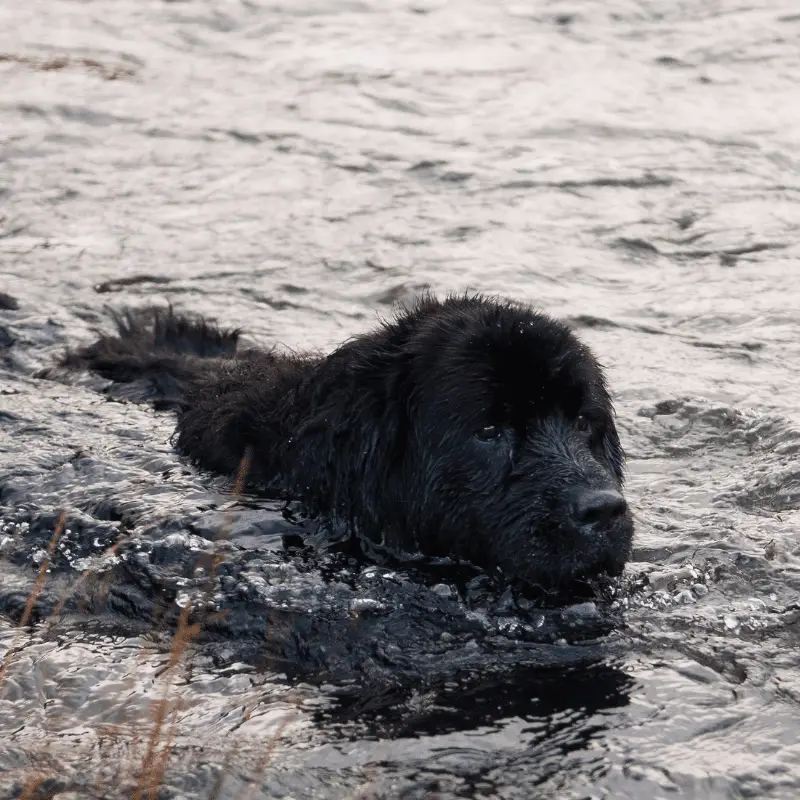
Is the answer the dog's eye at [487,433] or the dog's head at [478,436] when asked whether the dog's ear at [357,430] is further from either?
the dog's eye at [487,433]

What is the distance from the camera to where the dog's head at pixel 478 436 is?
5.14 m

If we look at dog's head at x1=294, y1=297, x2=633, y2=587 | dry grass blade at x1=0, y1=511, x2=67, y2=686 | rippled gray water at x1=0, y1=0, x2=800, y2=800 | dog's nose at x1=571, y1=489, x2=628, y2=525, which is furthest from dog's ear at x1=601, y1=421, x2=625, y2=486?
dry grass blade at x1=0, y1=511, x2=67, y2=686

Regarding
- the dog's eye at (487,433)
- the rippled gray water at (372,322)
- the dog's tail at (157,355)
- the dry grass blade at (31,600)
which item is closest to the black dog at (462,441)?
the dog's eye at (487,433)

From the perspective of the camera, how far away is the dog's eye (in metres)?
5.30

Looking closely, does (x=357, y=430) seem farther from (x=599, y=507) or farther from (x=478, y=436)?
(x=599, y=507)

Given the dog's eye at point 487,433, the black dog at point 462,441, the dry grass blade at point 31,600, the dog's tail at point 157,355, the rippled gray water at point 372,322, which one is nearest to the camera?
the dry grass blade at point 31,600

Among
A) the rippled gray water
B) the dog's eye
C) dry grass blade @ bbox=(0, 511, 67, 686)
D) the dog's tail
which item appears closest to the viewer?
dry grass blade @ bbox=(0, 511, 67, 686)

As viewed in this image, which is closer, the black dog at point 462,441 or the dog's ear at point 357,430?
the black dog at point 462,441

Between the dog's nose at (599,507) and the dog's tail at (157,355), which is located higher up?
the dog's nose at (599,507)

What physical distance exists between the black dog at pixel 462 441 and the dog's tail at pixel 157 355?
1291 millimetres

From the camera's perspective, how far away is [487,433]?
5309mm

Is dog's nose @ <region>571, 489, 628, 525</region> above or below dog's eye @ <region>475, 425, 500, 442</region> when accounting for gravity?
below

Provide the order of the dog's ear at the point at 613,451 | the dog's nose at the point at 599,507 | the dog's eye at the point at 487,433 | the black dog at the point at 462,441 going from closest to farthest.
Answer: the dog's nose at the point at 599,507
the black dog at the point at 462,441
the dog's eye at the point at 487,433
the dog's ear at the point at 613,451

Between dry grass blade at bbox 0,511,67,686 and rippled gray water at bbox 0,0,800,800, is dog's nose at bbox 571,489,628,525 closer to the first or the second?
rippled gray water at bbox 0,0,800,800
